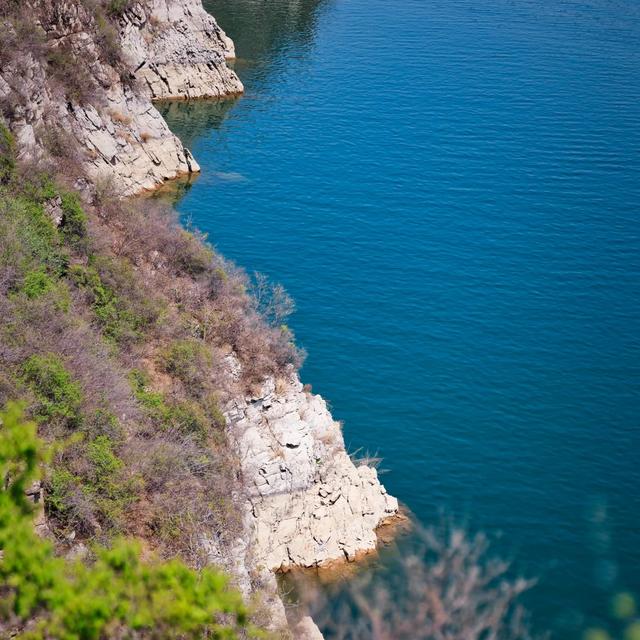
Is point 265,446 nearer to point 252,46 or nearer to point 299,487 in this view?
point 299,487

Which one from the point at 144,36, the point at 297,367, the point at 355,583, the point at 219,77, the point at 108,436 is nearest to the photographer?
the point at 108,436

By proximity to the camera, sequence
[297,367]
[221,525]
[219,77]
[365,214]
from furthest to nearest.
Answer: [219,77] → [365,214] → [297,367] → [221,525]

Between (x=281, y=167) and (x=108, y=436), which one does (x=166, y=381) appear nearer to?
(x=108, y=436)

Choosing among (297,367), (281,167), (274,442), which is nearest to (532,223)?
(281,167)

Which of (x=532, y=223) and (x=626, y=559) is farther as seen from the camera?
(x=532, y=223)

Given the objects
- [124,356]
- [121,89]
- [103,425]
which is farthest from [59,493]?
[121,89]

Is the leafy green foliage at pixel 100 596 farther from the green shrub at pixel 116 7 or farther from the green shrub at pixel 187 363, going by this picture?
the green shrub at pixel 116 7

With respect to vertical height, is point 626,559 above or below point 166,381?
below

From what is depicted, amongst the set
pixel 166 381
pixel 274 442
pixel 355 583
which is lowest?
pixel 355 583

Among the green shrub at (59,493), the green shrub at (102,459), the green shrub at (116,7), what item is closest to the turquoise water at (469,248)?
the green shrub at (116,7)
